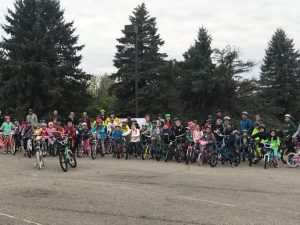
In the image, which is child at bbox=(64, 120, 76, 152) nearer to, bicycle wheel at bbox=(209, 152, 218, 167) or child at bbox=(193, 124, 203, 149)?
child at bbox=(193, 124, 203, 149)

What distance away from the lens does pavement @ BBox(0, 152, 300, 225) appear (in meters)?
7.63

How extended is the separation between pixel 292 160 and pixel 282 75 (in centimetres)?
4245

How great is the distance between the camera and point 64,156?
1427 centimetres

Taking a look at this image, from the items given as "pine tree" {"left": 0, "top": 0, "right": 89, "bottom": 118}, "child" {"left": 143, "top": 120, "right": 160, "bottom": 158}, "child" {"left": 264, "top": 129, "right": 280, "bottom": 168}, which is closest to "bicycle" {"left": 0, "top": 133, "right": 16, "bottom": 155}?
"child" {"left": 143, "top": 120, "right": 160, "bottom": 158}

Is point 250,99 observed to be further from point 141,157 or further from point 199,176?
point 199,176

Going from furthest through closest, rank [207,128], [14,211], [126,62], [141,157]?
1. [126,62]
2. [141,157]
3. [207,128]
4. [14,211]

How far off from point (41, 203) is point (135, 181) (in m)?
3.58

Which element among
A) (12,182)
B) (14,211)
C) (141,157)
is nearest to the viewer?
(14,211)

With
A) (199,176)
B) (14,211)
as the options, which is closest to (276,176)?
(199,176)

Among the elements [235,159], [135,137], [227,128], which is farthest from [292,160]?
[135,137]

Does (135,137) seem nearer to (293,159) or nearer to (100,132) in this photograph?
(100,132)

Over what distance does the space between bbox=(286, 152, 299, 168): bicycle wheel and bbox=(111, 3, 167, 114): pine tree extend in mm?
25774

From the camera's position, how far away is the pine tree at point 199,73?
43.2 meters

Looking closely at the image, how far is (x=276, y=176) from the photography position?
13.3 meters
